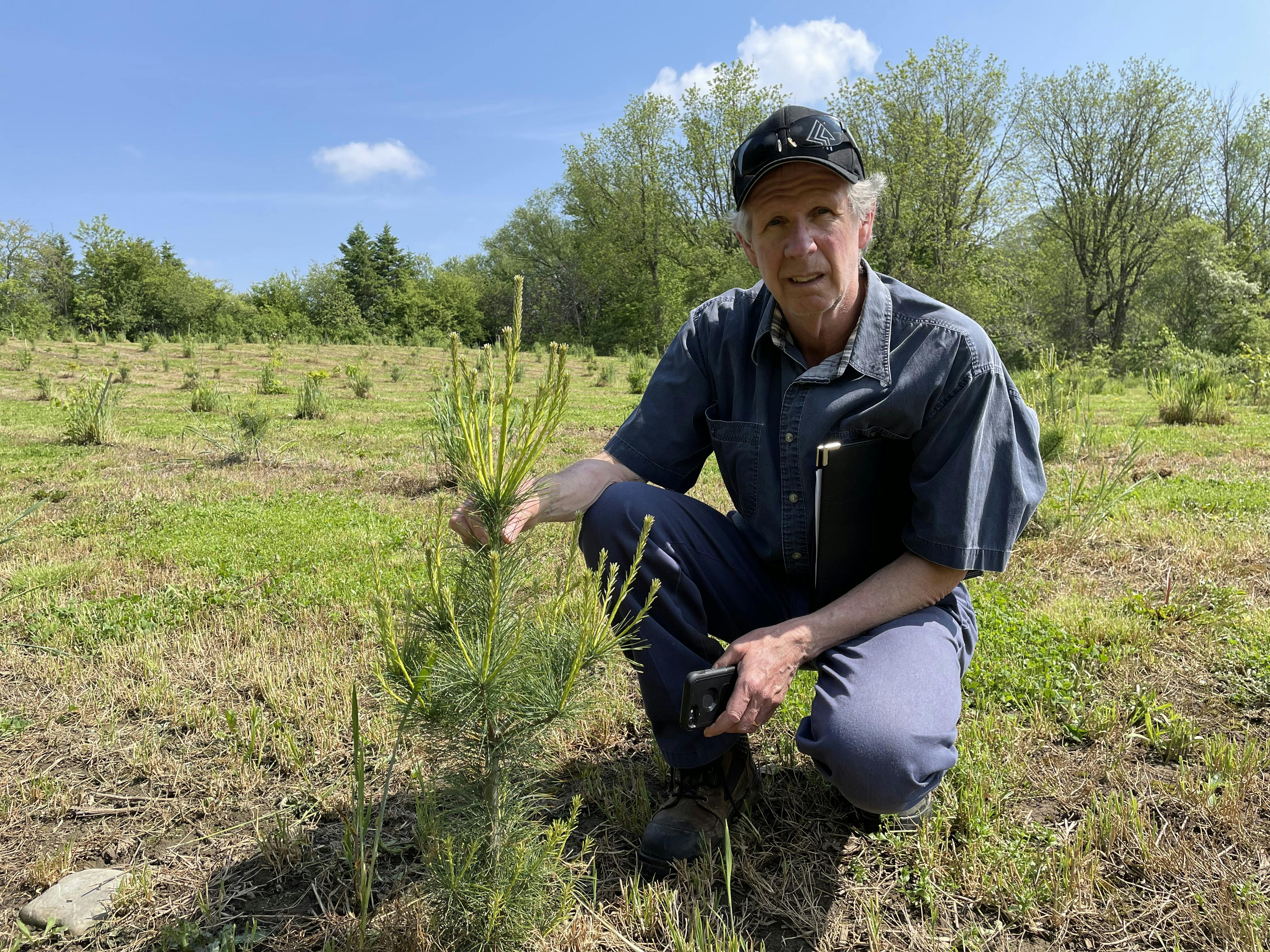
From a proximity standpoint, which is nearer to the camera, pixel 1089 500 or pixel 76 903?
pixel 76 903

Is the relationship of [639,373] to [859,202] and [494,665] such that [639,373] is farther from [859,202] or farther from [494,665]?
[494,665]

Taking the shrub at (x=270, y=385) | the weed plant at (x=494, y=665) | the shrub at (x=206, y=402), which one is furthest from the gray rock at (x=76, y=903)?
the shrub at (x=270, y=385)

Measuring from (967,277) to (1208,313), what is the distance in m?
9.24

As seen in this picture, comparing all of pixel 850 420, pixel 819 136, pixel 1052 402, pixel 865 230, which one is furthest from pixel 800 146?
pixel 1052 402

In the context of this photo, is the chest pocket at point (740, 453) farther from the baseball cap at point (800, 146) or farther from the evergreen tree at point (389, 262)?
the evergreen tree at point (389, 262)

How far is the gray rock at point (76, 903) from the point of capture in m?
1.95

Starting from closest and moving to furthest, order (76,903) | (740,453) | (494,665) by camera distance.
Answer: (494,665) < (76,903) < (740,453)

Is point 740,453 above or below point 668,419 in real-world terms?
below

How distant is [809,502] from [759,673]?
706 mm

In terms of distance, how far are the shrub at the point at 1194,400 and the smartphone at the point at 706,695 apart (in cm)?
1183

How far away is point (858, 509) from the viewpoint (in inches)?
93.6

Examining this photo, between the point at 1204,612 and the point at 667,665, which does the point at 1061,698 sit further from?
the point at 667,665

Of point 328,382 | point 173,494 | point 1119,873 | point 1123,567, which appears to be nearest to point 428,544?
point 1119,873

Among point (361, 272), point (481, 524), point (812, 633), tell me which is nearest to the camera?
point (481, 524)
